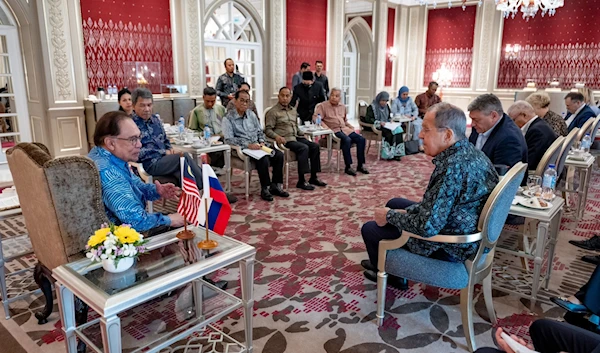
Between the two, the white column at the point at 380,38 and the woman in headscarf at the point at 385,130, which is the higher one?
the white column at the point at 380,38

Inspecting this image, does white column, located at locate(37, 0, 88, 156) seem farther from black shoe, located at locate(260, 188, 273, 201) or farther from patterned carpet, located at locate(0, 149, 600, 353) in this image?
black shoe, located at locate(260, 188, 273, 201)

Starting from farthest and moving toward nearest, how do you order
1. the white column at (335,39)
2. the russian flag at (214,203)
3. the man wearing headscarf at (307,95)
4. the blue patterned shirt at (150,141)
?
the white column at (335,39), the man wearing headscarf at (307,95), the blue patterned shirt at (150,141), the russian flag at (214,203)

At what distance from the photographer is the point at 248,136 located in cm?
500

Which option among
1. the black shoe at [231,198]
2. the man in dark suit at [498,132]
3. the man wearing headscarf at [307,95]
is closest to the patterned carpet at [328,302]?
the black shoe at [231,198]

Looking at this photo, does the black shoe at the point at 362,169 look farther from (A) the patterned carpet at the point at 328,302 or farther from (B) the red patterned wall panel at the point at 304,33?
(B) the red patterned wall panel at the point at 304,33

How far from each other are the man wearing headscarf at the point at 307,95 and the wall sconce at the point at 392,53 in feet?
20.6

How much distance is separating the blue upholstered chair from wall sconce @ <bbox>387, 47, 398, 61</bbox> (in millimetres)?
11348

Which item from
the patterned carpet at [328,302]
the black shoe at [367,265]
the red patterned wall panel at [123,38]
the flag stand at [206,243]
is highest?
the red patterned wall panel at [123,38]

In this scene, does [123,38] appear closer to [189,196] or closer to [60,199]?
[60,199]

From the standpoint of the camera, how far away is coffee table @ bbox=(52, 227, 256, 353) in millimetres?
1595

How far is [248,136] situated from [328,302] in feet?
8.90

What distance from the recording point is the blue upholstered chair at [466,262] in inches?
83.0

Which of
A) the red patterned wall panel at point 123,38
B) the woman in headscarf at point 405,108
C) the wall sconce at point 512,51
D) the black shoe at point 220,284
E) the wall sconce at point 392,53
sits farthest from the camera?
the wall sconce at point 392,53

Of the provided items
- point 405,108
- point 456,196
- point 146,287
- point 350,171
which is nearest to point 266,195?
point 350,171
